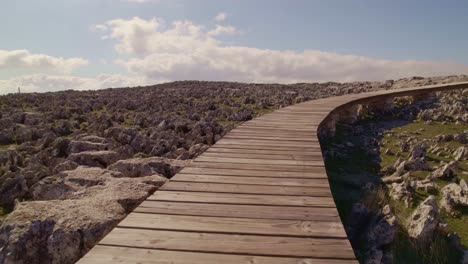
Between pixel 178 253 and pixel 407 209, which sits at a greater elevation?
pixel 178 253

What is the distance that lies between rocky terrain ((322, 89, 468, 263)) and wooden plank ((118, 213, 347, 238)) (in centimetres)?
212

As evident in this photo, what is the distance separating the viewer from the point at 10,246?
4176mm

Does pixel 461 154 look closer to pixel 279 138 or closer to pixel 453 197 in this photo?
pixel 453 197

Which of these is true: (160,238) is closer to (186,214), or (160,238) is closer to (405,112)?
(186,214)

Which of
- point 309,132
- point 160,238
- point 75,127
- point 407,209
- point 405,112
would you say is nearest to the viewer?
point 160,238

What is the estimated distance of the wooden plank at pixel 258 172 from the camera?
16.8ft

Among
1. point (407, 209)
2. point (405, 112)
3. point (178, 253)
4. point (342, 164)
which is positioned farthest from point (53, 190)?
point (405, 112)

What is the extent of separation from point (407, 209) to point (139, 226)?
523 centimetres

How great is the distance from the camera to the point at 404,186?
748 centimetres

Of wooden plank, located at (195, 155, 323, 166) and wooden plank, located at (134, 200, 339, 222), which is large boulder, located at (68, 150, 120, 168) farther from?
wooden plank, located at (134, 200, 339, 222)

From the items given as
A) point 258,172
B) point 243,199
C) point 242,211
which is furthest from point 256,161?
point 242,211

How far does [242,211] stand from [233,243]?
2.21ft

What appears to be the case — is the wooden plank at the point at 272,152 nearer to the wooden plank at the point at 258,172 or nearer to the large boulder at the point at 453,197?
the wooden plank at the point at 258,172

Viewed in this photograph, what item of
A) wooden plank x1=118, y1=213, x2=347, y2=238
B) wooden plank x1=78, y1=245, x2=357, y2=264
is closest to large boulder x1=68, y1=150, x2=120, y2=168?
wooden plank x1=118, y1=213, x2=347, y2=238
